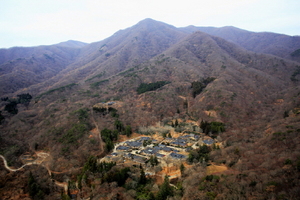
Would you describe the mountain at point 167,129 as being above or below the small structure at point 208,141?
above

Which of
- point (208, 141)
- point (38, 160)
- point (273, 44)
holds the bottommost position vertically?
point (38, 160)

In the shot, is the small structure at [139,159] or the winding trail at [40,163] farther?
the small structure at [139,159]

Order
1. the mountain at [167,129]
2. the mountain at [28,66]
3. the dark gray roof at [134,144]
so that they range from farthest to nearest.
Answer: the mountain at [28,66]
the dark gray roof at [134,144]
the mountain at [167,129]

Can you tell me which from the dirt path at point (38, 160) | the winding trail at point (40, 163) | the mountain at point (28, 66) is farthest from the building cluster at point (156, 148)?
the mountain at point (28, 66)

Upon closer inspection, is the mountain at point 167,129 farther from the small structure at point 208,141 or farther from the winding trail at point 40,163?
the small structure at point 208,141

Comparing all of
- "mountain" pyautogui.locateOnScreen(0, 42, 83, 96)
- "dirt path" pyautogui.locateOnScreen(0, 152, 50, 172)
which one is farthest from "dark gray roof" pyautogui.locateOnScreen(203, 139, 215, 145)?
"mountain" pyautogui.locateOnScreen(0, 42, 83, 96)

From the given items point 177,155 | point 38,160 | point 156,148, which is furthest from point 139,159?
point 38,160

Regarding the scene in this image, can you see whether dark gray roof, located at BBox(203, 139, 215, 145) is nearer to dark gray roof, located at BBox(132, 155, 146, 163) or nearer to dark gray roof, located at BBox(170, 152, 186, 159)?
dark gray roof, located at BBox(170, 152, 186, 159)

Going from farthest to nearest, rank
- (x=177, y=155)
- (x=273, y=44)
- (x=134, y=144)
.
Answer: (x=273, y=44) < (x=134, y=144) < (x=177, y=155)

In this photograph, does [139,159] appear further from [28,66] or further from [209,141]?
[28,66]
